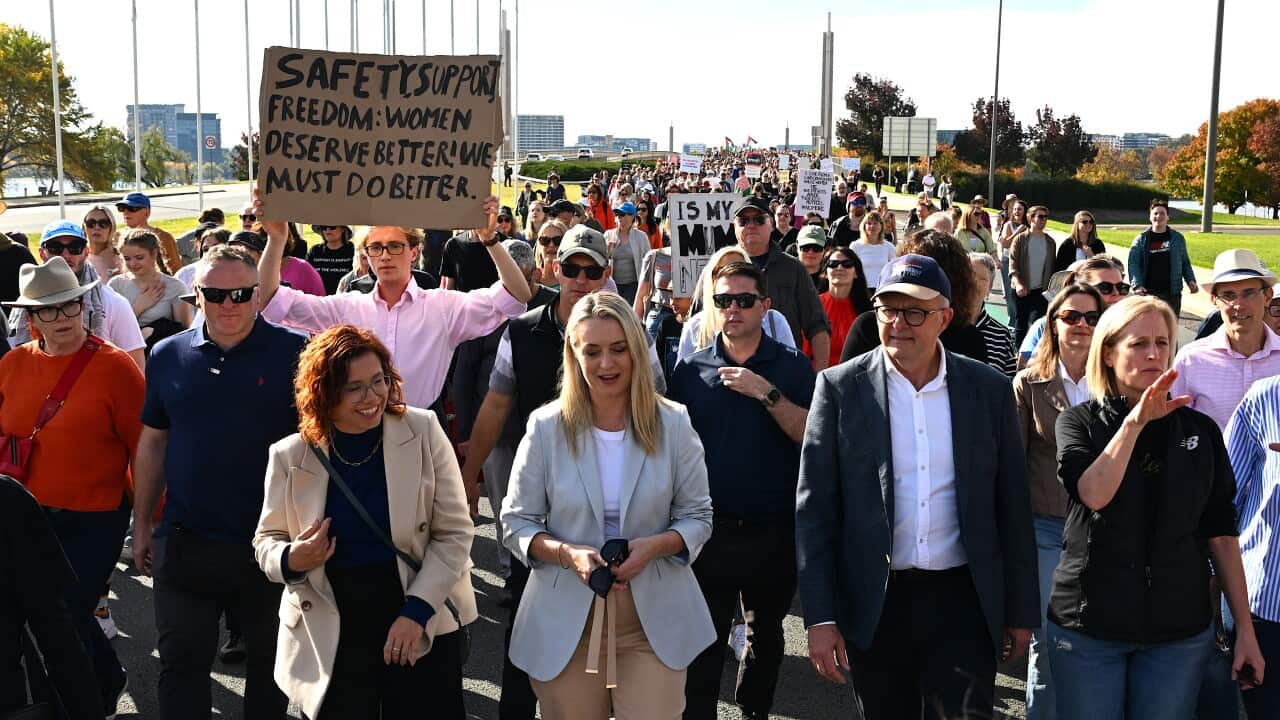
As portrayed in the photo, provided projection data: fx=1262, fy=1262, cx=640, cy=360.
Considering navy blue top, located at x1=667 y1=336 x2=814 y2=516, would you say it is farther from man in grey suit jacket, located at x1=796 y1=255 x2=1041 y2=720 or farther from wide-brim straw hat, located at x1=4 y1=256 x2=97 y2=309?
wide-brim straw hat, located at x1=4 y1=256 x2=97 y2=309

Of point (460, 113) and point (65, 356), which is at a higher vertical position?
point (460, 113)

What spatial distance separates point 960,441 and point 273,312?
3448 mm

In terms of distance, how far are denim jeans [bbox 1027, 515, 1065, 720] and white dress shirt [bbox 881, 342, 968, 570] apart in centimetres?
109

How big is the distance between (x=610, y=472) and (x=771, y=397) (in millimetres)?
945

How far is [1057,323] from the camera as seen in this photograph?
17.2 feet

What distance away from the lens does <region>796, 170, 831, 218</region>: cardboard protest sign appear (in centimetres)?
1830

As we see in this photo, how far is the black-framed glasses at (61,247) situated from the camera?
788 cm

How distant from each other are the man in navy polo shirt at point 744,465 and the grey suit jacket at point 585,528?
72cm

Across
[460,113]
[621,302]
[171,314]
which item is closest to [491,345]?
[460,113]

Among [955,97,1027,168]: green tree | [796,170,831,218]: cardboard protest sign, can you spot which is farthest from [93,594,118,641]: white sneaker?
[955,97,1027,168]: green tree

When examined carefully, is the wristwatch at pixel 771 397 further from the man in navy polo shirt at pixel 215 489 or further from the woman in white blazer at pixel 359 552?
the man in navy polo shirt at pixel 215 489

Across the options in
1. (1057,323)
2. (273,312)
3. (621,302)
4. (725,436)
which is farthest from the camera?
(273,312)

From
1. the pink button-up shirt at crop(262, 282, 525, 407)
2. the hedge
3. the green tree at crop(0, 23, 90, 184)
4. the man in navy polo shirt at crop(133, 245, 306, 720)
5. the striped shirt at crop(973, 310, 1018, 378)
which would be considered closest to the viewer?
the man in navy polo shirt at crop(133, 245, 306, 720)

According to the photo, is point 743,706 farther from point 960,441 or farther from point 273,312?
point 273,312
